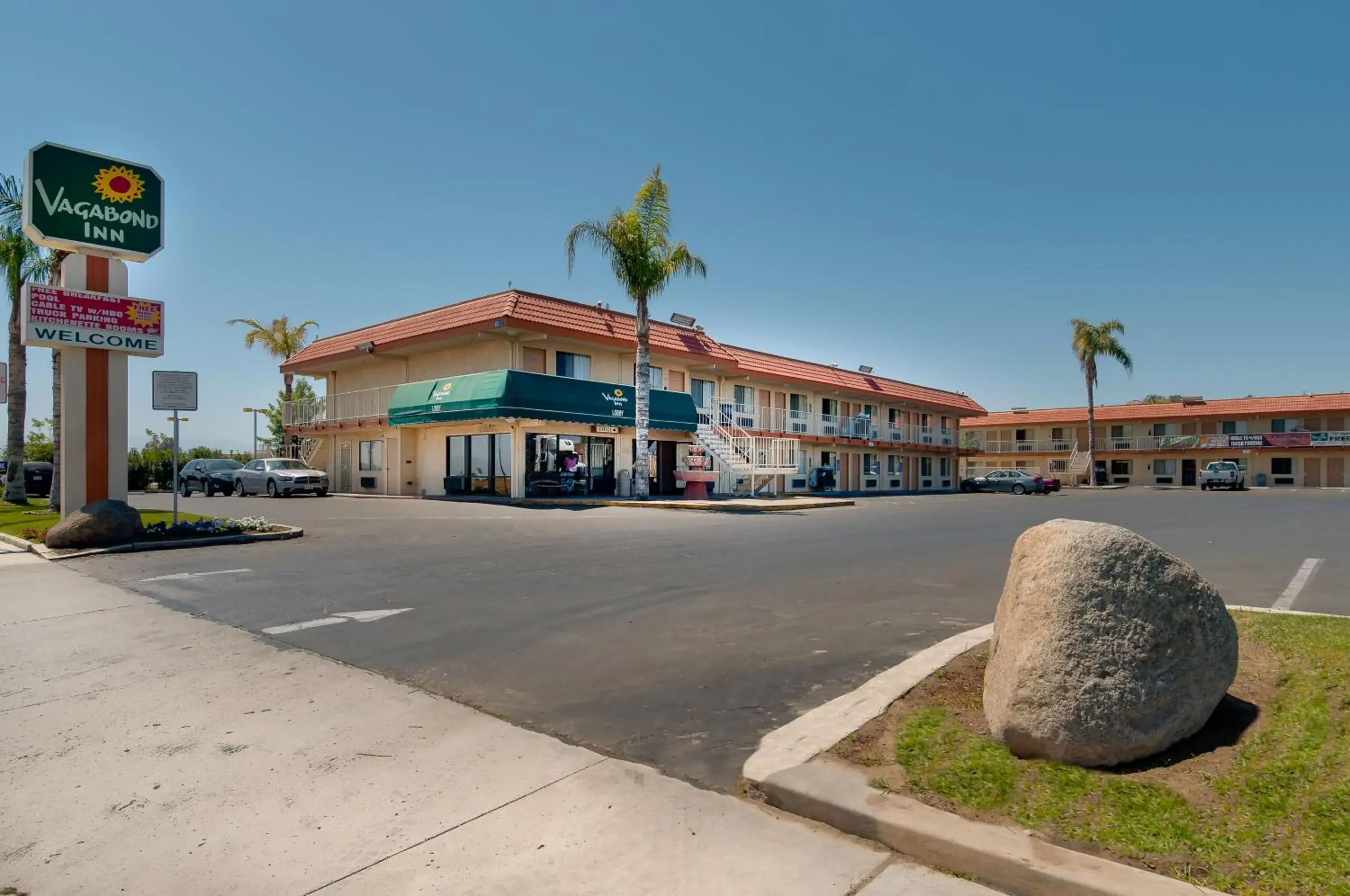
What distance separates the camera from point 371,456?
117 feet

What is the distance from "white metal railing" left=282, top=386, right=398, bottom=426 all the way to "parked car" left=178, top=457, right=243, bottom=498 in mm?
3742

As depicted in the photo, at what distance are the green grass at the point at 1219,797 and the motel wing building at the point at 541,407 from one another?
23.5m

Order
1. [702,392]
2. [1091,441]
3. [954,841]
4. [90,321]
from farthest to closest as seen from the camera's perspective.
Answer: [1091,441]
[702,392]
[90,321]
[954,841]

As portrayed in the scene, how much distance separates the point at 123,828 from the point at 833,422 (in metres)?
42.1

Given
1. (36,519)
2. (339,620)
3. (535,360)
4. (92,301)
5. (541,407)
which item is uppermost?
(535,360)

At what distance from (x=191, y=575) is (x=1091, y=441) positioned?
214 ft

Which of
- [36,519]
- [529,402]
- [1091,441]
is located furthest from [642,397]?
[1091,441]

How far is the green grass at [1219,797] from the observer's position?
2.89 metres

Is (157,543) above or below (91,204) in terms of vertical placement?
below

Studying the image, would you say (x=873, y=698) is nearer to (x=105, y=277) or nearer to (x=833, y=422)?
(x=105, y=277)

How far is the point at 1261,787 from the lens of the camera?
3.37 m

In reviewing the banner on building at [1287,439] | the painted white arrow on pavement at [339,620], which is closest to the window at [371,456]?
the painted white arrow on pavement at [339,620]

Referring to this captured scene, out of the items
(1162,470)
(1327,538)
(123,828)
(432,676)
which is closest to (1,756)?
(123,828)

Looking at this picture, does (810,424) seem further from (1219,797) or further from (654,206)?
(1219,797)
